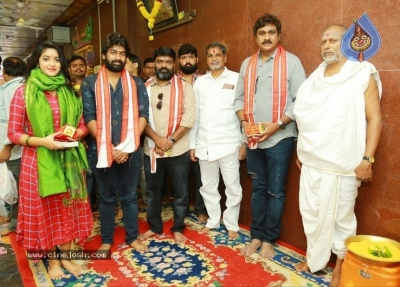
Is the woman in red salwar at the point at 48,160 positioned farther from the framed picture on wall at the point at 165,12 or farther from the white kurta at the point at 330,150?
the framed picture on wall at the point at 165,12

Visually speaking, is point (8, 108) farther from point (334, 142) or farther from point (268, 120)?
point (334, 142)

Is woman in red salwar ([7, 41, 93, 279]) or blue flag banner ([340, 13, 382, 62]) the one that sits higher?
blue flag banner ([340, 13, 382, 62])

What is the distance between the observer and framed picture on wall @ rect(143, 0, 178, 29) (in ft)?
13.5

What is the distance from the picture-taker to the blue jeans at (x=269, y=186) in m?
2.68

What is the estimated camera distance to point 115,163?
9.07ft

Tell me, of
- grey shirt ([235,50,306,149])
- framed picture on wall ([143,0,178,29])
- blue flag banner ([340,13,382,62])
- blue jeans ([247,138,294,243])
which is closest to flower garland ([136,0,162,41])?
framed picture on wall ([143,0,178,29])

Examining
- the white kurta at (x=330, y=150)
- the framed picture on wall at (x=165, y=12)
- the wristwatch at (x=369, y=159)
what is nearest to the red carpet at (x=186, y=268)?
the white kurta at (x=330, y=150)

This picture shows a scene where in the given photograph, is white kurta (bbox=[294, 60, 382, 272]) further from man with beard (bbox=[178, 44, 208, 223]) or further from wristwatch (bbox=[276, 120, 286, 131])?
man with beard (bbox=[178, 44, 208, 223])

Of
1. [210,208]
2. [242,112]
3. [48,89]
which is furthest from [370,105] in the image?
[48,89]

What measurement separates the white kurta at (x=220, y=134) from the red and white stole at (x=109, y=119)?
66cm

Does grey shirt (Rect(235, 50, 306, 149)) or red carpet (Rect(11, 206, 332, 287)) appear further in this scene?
grey shirt (Rect(235, 50, 306, 149))

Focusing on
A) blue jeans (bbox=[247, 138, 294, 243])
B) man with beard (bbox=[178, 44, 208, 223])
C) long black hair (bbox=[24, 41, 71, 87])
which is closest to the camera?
long black hair (bbox=[24, 41, 71, 87])

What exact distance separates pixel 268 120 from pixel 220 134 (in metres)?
0.53

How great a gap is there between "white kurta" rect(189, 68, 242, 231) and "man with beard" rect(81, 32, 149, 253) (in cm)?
58
